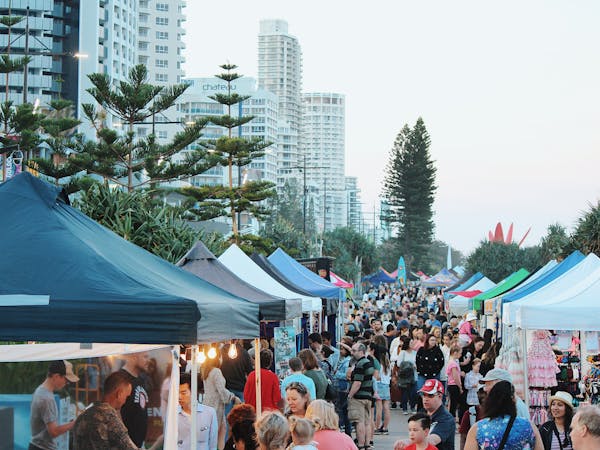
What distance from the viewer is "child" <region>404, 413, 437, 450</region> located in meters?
7.26

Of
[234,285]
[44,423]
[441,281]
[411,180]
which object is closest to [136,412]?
[44,423]

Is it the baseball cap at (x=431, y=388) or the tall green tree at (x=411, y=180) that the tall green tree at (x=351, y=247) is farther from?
the baseball cap at (x=431, y=388)

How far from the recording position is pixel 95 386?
6.55 m

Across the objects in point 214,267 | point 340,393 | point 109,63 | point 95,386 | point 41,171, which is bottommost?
point 340,393

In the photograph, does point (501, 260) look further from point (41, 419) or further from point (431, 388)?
point (41, 419)

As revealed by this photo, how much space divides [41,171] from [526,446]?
3597 cm

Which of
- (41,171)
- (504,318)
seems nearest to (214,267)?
(504,318)

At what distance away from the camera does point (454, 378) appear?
16.2 meters

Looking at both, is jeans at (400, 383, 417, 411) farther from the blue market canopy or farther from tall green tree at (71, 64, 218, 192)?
tall green tree at (71, 64, 218, 192)

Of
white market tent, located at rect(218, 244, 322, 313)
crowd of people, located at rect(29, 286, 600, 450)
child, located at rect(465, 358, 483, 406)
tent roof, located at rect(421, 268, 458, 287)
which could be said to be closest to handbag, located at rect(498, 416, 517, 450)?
crowd of people, located at rect(29, 286, 600, 450)

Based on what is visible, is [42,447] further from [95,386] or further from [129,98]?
[129,98]

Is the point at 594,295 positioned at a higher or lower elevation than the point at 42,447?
higher

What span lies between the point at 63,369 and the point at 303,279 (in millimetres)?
14752

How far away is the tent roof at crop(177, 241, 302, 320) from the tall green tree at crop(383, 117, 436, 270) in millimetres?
82780
